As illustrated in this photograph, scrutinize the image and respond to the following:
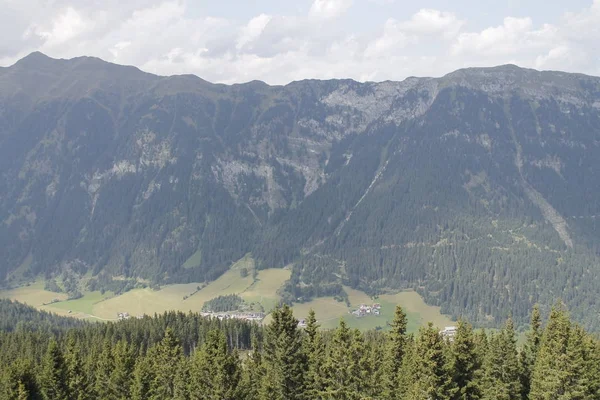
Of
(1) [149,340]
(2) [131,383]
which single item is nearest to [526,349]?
(2) [131,383]

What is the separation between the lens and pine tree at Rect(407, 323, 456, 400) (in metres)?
53.5

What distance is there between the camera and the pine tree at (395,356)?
6688 centimetres

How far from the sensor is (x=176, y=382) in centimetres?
8181

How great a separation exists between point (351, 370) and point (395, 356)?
1275cm

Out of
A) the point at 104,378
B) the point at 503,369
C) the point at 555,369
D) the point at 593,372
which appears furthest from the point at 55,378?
the point at 593,372

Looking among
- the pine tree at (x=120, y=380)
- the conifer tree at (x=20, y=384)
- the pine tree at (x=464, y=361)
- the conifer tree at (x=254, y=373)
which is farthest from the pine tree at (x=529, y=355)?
the conifer tree at (x=20, y=384)

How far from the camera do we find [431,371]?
176ft

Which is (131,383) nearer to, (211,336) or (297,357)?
(211,336)

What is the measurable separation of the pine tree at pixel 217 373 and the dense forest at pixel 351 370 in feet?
0.37

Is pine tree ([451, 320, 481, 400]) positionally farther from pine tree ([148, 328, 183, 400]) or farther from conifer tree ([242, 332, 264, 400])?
pine tree ([148, 328, 183, 400])

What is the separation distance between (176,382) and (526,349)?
50.9m

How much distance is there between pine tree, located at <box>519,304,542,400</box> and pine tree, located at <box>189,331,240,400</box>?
37929 millimetres

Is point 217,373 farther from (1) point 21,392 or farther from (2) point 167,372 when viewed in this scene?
(1) point 21,392

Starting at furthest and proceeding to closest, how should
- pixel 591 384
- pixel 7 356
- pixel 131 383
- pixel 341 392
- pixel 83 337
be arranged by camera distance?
1. pixel 83 337
2. pixel 7 356
3. pixel 131 383
4. pixel 591 384
5. pixel 341 392
